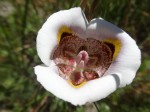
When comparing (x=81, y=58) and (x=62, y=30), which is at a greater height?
(x=62, y=30)

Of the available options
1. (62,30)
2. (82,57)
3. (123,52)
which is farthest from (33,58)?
(123,52)

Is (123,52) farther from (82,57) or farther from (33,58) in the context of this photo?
(33,58)

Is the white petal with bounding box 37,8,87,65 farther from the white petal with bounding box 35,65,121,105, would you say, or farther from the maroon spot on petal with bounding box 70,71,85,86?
the maroon spot on petal with bounding box 70,71,85,86

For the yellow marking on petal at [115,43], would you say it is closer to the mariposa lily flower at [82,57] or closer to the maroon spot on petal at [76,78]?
the mariposa lily flower at [82,57]

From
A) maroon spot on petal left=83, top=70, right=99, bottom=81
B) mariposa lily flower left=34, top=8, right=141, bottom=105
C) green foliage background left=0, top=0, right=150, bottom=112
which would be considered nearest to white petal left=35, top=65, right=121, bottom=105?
mariposa lily flower left=34, top=8, right=141, bottom=105

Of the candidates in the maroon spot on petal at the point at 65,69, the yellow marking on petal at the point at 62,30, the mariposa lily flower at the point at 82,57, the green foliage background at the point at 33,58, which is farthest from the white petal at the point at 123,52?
the green foliage background at the point at 33,58
